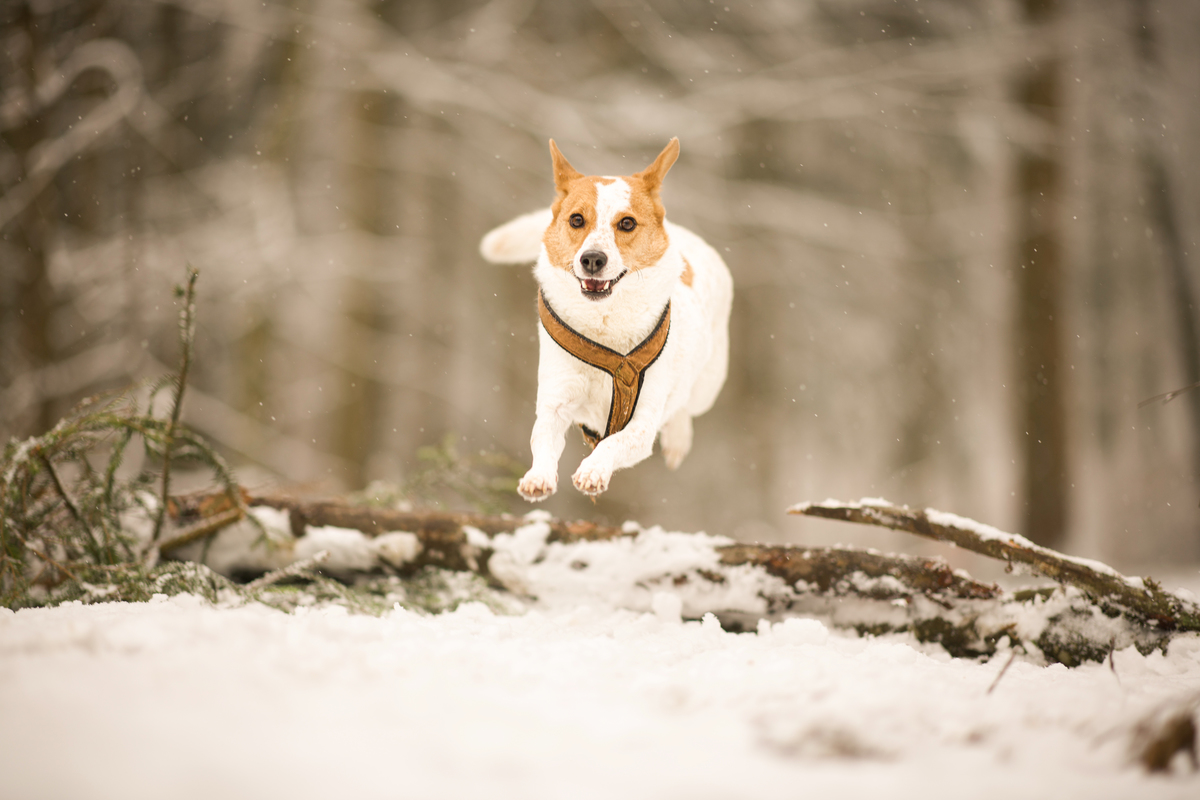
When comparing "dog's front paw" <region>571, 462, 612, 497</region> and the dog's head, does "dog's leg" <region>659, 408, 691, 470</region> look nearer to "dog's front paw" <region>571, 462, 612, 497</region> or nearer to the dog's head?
the dog's head

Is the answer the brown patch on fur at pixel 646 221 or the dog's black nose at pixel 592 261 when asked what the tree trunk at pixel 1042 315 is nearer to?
the brown patch on fur at pixel 646 221

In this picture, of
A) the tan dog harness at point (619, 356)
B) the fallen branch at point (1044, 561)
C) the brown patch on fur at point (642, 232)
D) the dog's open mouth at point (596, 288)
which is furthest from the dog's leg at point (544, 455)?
the fallen branch at point (1044, 561)

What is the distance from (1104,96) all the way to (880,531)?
6.43 metres

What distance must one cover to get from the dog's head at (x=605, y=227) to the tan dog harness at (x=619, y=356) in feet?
0.52

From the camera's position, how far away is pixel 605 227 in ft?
5.98

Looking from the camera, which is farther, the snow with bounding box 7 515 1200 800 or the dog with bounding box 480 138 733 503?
the dog with bounding box 480 138 733 503

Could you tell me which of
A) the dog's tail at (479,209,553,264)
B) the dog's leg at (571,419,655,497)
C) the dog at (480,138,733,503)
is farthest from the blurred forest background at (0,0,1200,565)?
the dog's leg at (571,419,655,497)

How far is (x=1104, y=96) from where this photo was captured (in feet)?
26.8

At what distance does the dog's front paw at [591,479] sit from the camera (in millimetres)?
1601

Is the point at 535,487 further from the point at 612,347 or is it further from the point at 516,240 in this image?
the point at 516,240

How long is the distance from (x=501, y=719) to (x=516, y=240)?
73.3 inches

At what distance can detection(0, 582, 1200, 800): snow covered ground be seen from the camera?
1.04 meters

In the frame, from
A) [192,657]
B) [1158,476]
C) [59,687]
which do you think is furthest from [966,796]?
[1158,476]

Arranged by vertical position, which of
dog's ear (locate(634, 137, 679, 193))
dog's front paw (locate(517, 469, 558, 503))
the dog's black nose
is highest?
dog's ear (locate(634, 137, 679, 193))
